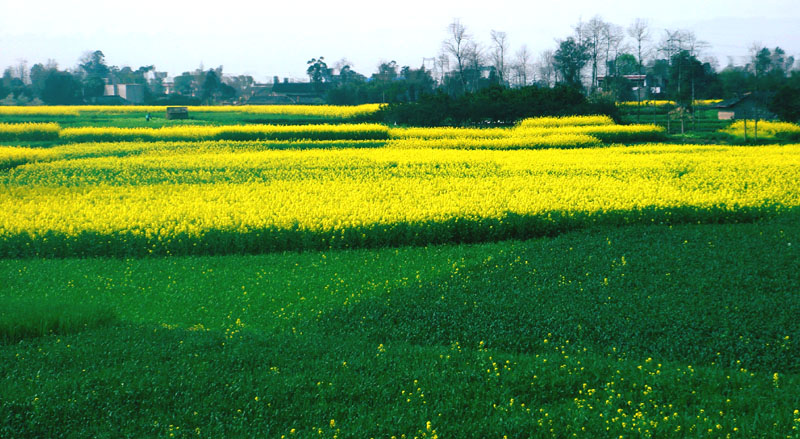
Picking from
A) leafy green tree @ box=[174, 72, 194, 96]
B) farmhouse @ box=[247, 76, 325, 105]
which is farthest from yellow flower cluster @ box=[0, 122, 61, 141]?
leafy green tree @ box=[174, 72, 194, 96]

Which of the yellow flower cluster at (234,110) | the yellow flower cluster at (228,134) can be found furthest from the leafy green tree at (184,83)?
the yellow flower cluster at (228,134)

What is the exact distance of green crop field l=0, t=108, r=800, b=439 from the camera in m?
6.35

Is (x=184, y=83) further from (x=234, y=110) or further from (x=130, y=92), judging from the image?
(x=234, y=110)

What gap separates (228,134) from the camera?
3812 centimetres

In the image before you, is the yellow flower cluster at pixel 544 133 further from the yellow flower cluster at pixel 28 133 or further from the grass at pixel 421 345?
the grass at pixel 421 345

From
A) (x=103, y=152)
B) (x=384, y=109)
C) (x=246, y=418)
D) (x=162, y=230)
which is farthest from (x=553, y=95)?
(x=246, y=418)

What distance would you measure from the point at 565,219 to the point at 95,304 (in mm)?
9782

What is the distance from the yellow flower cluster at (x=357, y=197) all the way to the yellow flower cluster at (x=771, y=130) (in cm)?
996

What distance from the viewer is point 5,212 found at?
16.1 meters

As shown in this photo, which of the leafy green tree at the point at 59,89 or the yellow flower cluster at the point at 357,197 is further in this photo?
the leafy green tree at the point at 59,89

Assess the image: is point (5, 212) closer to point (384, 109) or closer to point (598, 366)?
point (598, 366)

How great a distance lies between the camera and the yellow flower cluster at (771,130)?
119 feet

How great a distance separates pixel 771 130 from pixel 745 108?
3.14m

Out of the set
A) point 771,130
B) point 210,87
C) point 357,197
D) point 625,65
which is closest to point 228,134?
point 357,197
